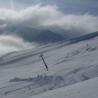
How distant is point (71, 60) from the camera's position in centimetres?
3728

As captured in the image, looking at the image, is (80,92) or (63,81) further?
(63,81)

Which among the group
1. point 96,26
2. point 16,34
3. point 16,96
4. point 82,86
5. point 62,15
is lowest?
point 82,86

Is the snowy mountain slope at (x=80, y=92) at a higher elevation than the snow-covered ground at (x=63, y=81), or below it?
below

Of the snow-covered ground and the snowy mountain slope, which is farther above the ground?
the snow-covered ground

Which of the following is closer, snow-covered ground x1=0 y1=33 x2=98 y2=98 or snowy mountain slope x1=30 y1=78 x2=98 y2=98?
snowy mountain slope x1=30 y1=78 x2=98 y2=98

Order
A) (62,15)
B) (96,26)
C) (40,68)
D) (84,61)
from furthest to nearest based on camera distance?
(62,15) → (96,26) → (40,68) → (84,61)

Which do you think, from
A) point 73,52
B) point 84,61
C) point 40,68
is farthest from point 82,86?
point 73,52

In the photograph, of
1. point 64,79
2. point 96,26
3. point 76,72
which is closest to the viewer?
point 64,79

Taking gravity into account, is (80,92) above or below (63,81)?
below

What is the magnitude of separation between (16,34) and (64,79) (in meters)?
67.3

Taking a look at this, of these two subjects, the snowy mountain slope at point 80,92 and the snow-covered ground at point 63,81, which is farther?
the snow-covered ground at point 63,81

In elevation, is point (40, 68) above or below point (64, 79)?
above

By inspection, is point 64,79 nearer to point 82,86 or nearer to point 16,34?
point 82,86

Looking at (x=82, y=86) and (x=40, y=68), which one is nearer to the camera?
(x=82, y=86)
